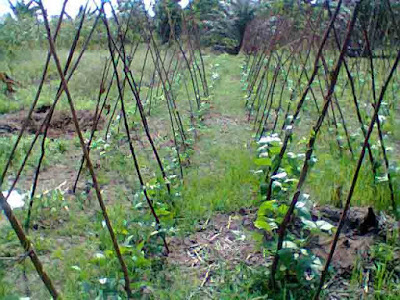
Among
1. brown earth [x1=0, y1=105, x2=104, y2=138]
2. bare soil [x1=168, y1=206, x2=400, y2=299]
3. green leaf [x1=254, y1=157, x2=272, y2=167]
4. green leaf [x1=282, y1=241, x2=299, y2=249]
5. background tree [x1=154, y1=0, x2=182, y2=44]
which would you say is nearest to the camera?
green leaf [x1=282, y1=241, x2=299, y2=249]

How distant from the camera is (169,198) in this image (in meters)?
2.54

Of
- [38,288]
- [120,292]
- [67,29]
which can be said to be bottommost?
[38,288]

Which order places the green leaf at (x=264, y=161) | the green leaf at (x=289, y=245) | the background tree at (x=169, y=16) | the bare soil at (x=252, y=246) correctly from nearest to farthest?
the green leaf at (x=289, y=245) < the bare soil at (x=252, y=246) < the green leaf at (x=264, y=161) < the background tree at (x=169, y=16)

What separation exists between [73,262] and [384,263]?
138 centimetres

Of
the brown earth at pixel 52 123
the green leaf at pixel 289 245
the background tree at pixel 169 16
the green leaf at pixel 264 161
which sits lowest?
the brown earth at pixel 52 123

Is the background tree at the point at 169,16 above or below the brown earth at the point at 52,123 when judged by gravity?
above

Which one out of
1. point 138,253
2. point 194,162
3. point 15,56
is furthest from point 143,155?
point 15,56

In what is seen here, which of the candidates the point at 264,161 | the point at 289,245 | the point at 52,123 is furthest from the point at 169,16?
the point at 289,245

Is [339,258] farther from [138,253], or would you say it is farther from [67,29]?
[67,29]

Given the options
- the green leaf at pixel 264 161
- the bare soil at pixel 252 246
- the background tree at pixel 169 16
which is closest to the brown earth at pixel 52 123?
the background tree at pixel 169 16

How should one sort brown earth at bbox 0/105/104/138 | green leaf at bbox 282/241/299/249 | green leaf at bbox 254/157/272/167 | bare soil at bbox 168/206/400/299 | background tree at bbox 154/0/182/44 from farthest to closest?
brown earth at bbox 0/105/104/138 → background tree at bbox 154/0/182/44 → green leaf at bbox 254/157/272/167 → bare soil at bbox 168/206/400/299 → green leaf at bbox 282/241/299/249

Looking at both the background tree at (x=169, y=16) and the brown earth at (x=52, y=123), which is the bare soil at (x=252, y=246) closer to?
the background tree at (x=169, y=16)

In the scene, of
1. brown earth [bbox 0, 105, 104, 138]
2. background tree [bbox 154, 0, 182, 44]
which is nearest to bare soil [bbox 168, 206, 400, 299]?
background tree [bbox 154, 0, 182, 44]

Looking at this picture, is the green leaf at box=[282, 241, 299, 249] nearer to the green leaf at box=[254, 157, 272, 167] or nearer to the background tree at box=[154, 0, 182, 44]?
the green leaf at box=[254, 157, 272, 167]
